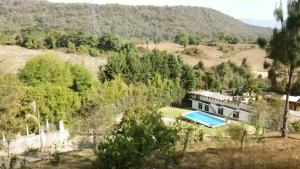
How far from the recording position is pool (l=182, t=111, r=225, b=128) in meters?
28.9

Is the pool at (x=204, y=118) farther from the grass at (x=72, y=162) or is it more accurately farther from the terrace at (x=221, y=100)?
the grass at (x=72, y=162)

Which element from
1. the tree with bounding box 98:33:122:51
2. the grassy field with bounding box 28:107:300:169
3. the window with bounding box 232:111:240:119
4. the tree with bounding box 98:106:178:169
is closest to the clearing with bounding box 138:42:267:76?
the tree with bounding box 98:33:122:51

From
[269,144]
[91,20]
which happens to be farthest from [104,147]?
[91,20]

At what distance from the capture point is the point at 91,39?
204 feet

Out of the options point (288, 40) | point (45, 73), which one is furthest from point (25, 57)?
point (288, 40)

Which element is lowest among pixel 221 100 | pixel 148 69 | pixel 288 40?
pixel 221 100

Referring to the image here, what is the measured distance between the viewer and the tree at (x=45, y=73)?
26.5 metres

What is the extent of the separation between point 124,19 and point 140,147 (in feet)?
370

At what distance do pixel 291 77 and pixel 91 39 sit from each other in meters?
51.0

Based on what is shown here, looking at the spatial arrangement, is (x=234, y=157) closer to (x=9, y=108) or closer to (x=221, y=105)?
(x=9, y=108)

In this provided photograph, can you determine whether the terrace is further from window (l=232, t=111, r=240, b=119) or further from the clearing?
the clearing

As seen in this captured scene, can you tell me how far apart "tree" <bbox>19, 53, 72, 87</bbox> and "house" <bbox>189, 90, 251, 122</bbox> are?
11.7 meters

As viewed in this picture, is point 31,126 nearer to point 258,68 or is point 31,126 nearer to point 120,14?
point 258,68

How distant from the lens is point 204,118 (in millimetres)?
31141
